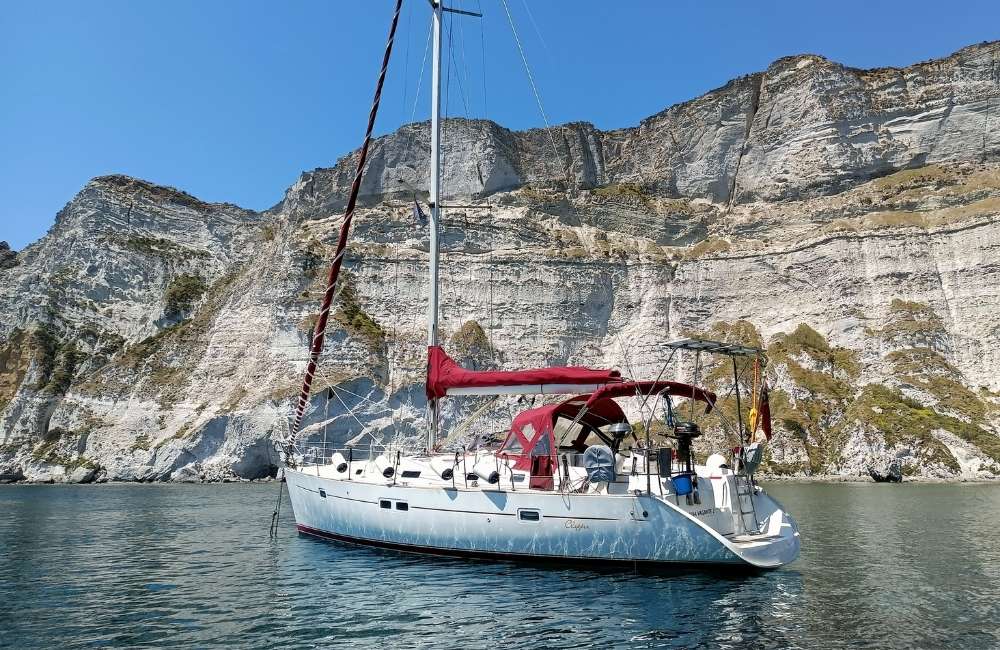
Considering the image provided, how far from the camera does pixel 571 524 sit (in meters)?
15.4

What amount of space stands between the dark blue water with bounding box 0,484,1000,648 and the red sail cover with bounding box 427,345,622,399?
16.1 ft

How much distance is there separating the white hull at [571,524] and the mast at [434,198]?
9.88ft

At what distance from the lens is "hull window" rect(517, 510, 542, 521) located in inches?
617

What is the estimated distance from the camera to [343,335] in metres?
66.1

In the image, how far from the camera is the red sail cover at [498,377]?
60.0ft

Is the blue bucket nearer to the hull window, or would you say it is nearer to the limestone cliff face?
the hull window

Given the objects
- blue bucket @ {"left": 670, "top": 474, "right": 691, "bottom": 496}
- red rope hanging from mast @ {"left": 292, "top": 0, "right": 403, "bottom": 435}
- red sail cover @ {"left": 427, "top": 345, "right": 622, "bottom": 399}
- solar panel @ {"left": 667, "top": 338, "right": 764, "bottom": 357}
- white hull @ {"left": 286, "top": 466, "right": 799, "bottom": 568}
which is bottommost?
white hull @ {"left": 286, "top": 466, "right": 799, "bottom": 568}

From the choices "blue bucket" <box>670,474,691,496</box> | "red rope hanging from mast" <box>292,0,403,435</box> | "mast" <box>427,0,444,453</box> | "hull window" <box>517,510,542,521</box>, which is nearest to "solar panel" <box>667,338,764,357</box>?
"blue bucket" <box>670,474,691,496</box>

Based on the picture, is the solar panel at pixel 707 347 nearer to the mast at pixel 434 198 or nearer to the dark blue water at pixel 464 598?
the dark blue water at pixel 464 598

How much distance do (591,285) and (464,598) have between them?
6435 centimetres

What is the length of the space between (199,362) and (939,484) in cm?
6683

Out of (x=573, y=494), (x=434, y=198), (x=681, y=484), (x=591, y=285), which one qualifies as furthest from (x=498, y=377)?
(x=591, y=285)

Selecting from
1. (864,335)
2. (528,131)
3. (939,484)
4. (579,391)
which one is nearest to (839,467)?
(939,484)

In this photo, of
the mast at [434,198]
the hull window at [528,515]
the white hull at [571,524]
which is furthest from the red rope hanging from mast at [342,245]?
the hull window at [528,515]
